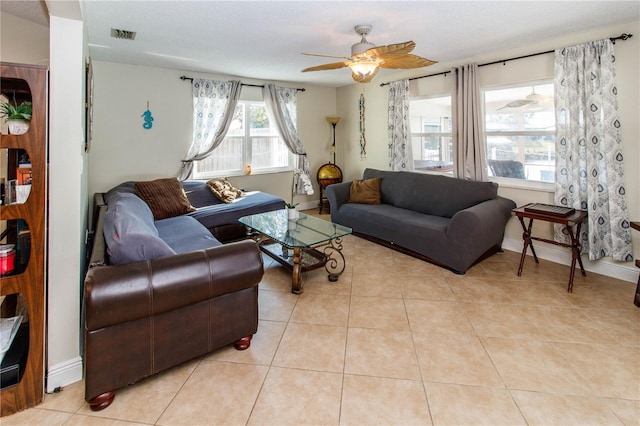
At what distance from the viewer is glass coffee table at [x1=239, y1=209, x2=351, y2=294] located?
2.98 meters

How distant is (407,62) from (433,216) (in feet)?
6.29

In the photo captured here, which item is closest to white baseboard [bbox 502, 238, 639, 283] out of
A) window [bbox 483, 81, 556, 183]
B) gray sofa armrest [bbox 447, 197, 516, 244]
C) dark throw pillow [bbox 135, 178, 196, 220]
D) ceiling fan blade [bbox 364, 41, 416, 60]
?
gray sofa armrest [bbox 447, 197, 516, 244]

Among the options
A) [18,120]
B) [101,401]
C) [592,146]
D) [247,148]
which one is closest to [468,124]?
[592,146]

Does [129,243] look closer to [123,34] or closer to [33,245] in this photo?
[33,245]

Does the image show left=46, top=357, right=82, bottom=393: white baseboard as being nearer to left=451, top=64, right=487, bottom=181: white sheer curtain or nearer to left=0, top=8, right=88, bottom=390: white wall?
left=0, top=8, right=88, bottom=390: white wall

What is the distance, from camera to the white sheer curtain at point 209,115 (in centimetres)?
486

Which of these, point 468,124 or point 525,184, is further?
point 468,124

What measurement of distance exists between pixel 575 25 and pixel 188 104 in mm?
4615

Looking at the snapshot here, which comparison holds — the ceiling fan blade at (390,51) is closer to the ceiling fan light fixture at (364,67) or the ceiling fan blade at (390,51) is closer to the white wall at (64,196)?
the ceiling fan light fixture at (364,67)

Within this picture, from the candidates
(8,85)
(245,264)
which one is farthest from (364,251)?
(8,85)

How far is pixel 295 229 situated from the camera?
340 centimetres

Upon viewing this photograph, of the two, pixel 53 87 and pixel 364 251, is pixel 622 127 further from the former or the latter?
pixel 53 87

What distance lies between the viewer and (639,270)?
122 inches

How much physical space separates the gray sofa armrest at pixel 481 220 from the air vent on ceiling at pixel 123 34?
3.60 meters
